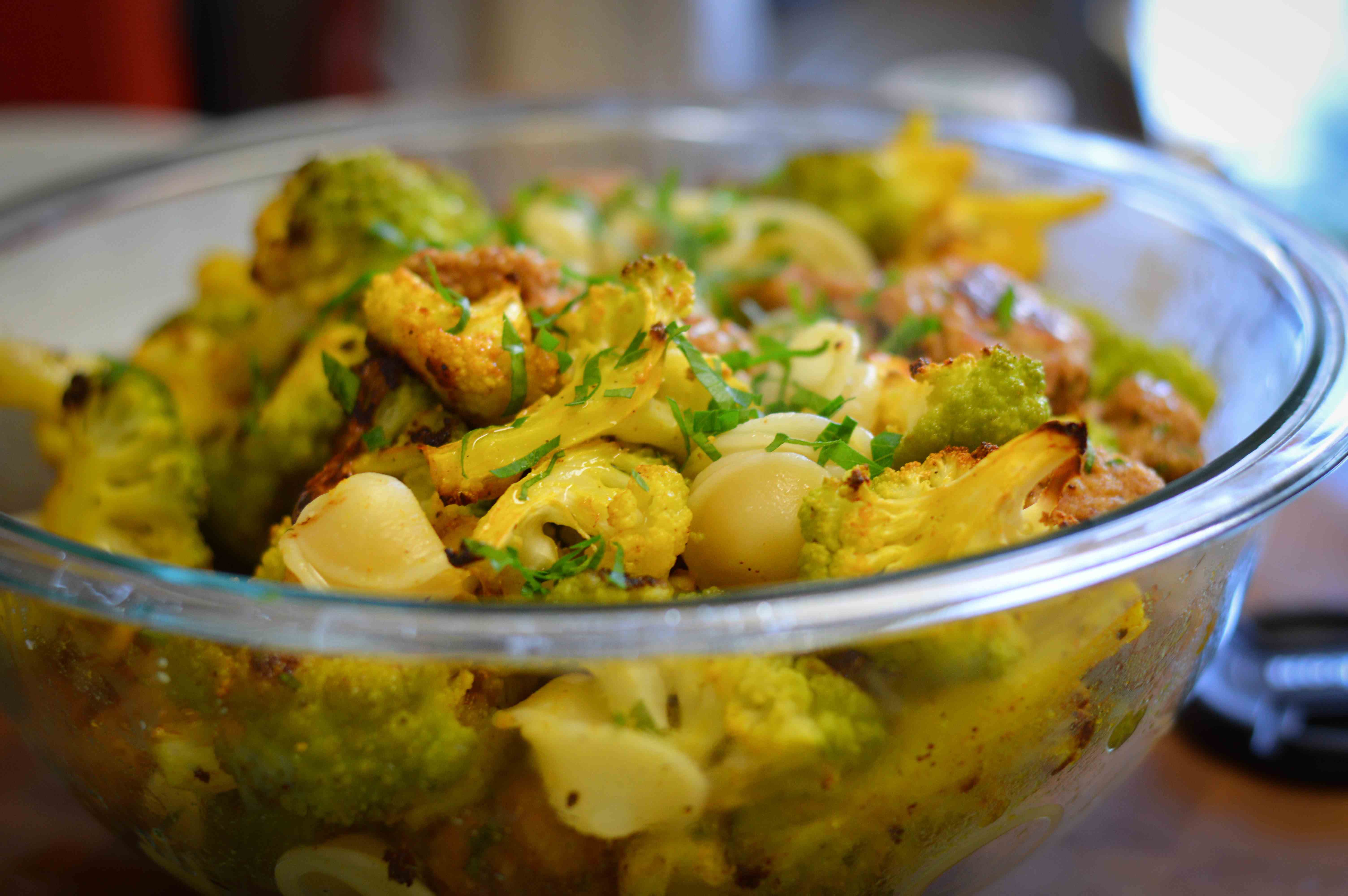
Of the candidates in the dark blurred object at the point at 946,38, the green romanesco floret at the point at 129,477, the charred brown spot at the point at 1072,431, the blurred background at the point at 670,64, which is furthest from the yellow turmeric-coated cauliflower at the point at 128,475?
the dark blurred object at the point at 946,38

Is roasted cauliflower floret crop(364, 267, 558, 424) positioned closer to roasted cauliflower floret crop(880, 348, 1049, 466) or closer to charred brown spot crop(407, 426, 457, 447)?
charred brown spot crop(407, 426, 457, 447)

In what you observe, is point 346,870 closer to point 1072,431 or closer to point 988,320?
point 1072,431

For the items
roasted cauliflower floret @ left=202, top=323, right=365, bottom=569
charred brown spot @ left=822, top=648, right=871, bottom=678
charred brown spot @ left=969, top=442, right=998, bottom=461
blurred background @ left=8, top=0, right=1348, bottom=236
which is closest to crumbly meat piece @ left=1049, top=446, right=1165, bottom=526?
charred brown spot @ left=969, top=442, right=998, bottom=461

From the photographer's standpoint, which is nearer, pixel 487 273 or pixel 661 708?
pixel 661 708

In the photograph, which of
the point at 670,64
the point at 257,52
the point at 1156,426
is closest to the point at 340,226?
the point at 1156,426

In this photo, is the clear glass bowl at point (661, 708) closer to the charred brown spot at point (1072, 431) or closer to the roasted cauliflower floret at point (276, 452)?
the charred brown spot at point (1072, 431)

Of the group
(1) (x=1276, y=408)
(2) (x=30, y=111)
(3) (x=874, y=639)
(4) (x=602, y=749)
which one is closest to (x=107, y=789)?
(4) (x=602, y=749)
